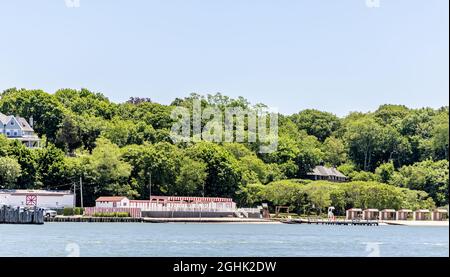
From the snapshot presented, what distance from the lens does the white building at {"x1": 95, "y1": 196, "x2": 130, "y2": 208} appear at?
216 ft

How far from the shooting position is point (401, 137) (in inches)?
3263

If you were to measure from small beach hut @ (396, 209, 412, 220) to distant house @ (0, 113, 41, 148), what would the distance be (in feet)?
88.1

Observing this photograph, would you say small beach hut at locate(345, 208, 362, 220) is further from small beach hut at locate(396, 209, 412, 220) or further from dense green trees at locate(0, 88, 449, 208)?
small beach hut at locate(396, 209, 412, 220)

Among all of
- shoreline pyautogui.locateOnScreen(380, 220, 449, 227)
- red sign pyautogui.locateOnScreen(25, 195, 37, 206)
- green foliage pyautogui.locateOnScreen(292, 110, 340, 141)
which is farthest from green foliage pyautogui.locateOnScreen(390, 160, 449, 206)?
red sign pyautogui.locateOnScreen(25, 195, 37, 206)

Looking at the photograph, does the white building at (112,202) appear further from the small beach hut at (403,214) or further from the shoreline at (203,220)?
the small beach hut at (403,214)

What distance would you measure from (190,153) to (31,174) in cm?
1081

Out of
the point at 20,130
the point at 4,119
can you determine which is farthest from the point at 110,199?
the point at 4,119

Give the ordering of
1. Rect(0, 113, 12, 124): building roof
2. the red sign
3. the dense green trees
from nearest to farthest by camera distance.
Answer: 1. the red sign
2. the dense green trees
3. Rect(0, 113, 12, 124): building roof

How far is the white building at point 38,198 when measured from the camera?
6538 centimetres

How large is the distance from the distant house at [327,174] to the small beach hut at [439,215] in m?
9.03

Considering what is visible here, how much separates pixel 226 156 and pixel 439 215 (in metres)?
16.8
